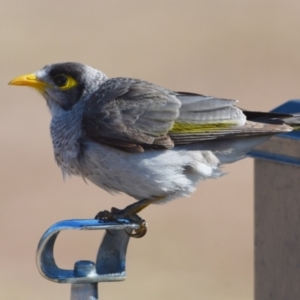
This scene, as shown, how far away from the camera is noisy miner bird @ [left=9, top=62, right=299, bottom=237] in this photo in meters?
6.64

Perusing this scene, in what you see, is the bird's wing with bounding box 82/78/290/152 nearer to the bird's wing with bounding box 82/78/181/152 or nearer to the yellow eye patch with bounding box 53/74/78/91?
the bird's wing with bounding box 82/78/181/152

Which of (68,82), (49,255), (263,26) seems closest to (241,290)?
(68,82)

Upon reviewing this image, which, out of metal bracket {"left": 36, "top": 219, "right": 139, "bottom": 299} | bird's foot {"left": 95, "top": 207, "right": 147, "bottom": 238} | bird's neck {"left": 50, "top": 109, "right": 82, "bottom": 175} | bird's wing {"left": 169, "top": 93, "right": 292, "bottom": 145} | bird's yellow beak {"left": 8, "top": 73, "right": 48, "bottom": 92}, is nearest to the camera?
metal bracket {"left": 36, "top": 219, "right": 139, "bottom": 299}

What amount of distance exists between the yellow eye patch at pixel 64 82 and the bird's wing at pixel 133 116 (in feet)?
1.37

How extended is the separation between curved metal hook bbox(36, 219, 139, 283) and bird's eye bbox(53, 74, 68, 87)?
241 cm

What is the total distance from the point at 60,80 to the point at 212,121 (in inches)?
51.1

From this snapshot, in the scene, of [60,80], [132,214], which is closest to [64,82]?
[60,80]

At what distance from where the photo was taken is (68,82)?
747 centimetres

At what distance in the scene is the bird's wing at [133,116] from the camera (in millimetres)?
6766

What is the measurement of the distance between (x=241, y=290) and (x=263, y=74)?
1099 centimetres

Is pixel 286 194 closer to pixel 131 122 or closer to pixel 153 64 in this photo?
pixel 131 122

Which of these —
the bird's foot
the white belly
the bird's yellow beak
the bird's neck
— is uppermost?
the bird's yellow beak

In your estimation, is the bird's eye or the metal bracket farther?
the bird's eye

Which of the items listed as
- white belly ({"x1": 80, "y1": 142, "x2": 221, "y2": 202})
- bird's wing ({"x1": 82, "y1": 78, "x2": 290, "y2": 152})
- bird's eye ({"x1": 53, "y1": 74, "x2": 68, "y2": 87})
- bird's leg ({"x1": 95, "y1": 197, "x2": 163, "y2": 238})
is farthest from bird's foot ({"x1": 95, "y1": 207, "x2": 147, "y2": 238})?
bird's eye ({"x1": 53, "y1": 74, "x2": 68, "y2": 87})
